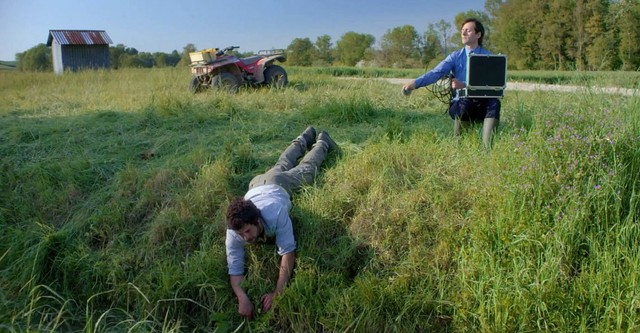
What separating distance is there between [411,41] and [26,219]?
103 feet

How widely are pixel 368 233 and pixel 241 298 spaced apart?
102 cm

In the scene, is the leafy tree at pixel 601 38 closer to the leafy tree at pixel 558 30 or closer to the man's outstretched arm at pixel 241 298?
the man's outstretched arm at pixel 241 298

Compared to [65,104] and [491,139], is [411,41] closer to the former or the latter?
[65,104]

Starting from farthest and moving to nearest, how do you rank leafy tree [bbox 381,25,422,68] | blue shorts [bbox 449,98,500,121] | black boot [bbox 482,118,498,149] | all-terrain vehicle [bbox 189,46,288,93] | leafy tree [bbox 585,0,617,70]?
leafy tree [bbox 381,25,422,68], all-terrain vehicle [bbox 189,46,288,93], leafy tree [bbox 585,0,617,70], blue shorts [bbox 449,98,500,121], black boot [bbox 482,118,498,149]

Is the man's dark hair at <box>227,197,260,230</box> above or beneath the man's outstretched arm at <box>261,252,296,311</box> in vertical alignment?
above

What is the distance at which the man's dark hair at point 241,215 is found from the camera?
3.02 meters

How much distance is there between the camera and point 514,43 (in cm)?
2616

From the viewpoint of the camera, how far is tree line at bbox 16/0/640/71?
6.94 metres

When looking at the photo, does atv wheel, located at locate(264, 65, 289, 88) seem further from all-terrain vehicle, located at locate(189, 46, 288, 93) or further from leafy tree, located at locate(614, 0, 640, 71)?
leafy tree, located at locate(614, 0, 640, 71)

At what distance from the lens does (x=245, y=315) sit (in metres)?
3.17

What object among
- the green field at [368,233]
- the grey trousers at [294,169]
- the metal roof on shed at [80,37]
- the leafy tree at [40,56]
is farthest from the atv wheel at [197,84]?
the leafy tree at [40,56]

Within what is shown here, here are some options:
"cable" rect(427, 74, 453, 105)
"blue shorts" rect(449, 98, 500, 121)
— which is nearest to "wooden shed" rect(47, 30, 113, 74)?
"cable" rect(427, 74, 453, 105)

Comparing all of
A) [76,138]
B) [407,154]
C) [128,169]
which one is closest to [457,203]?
[407,154]

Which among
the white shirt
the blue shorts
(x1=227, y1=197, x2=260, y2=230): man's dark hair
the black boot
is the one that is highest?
the blue shorts
